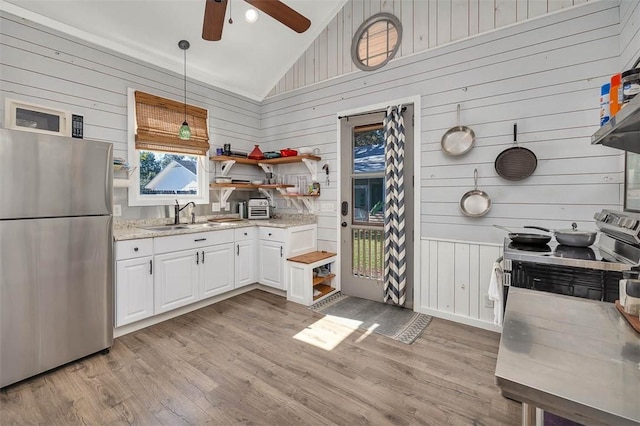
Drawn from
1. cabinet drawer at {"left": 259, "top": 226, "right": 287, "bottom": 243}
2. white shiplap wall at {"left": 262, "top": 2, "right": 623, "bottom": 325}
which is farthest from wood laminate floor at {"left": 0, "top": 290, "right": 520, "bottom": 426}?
cabinet drawer at {"left": 259, "top": 226, "right": 287, "bottom": 243}

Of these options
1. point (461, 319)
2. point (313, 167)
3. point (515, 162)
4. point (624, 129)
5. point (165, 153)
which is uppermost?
point (165, 153)

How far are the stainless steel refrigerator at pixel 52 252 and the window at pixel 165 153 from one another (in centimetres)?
96

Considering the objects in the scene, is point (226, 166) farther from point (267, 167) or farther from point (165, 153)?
point (165, 153)

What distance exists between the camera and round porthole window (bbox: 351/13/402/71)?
339 centimetres

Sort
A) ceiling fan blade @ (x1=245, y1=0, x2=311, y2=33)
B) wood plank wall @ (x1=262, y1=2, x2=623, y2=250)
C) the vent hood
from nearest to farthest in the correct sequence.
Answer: the vent hood, ceiling fan blade @ (x1=245, y1=0, x2=311, y2=33), wood plank wall @ (x1=262, y1=2, x2=623, y2=250)

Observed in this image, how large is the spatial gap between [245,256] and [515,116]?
10.9 feet

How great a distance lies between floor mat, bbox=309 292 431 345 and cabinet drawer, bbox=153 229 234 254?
1.34 meters

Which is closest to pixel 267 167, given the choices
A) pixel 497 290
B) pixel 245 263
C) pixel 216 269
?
pixel 245 263

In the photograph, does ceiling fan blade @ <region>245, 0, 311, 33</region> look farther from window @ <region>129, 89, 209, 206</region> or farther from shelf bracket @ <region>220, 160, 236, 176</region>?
shelf bracket @ <region>220, 160, 236, 176</region>

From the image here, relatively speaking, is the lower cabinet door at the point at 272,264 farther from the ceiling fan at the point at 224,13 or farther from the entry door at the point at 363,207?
the ceiling fan at the point at 224,13

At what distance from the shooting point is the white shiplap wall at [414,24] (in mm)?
2680

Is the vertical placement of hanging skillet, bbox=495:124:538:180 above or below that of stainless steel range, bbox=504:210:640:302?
above

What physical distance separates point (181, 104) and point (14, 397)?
317 centimetres

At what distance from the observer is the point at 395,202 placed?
3357 millimetres
